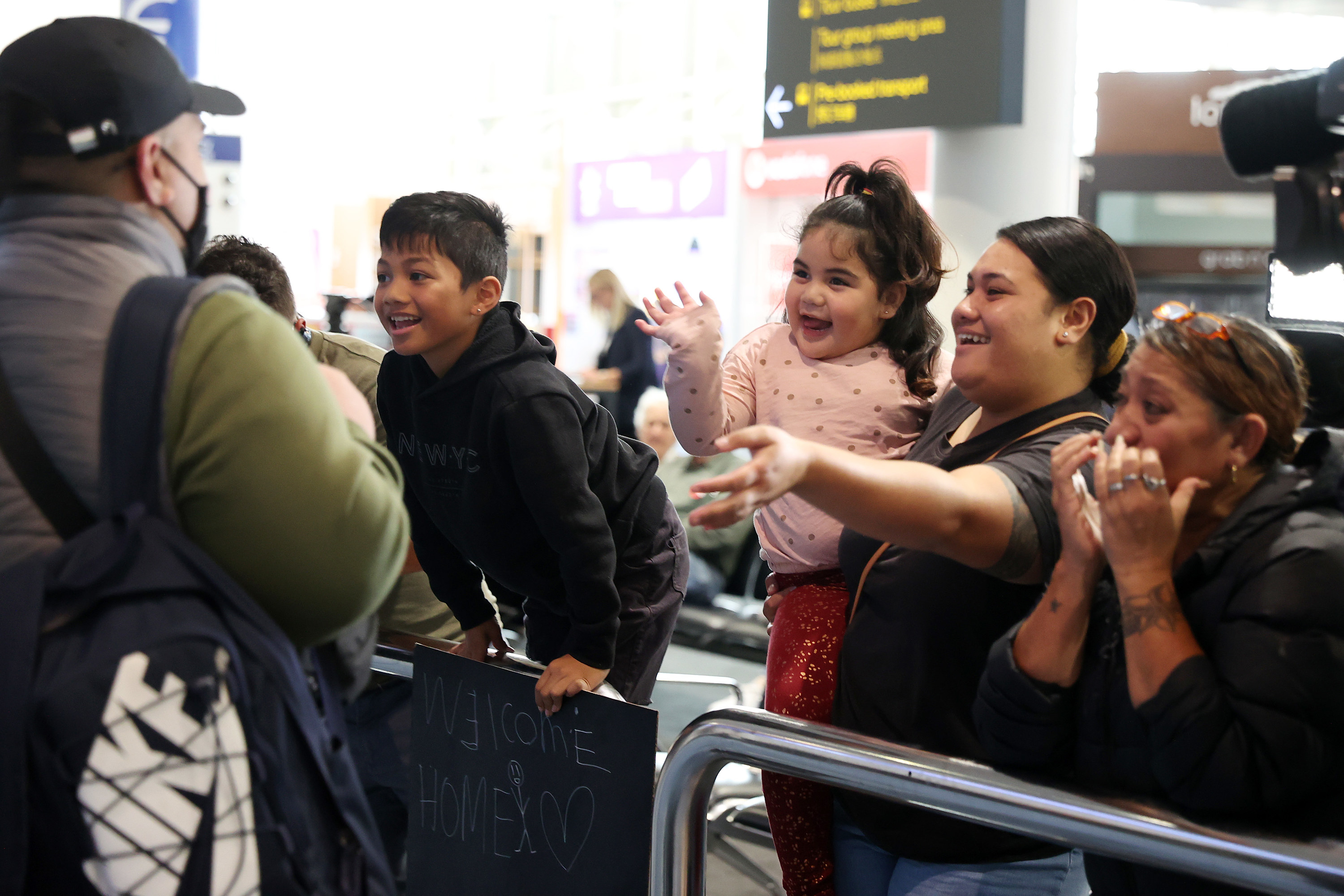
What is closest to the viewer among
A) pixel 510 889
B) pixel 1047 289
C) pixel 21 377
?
pixel 21 377

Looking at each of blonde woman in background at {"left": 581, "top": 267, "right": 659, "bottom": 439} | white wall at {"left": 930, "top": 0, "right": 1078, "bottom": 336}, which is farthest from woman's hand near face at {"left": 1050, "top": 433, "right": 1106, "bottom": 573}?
blonde woman in background at {"left": 581, "top": 267, "right": 659, "bottom": 439}

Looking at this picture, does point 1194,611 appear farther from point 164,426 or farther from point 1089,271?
point 164,426

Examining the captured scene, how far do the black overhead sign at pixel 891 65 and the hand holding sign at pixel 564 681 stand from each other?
2.89 m

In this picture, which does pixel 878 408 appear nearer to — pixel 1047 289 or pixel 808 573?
pixel 808 573

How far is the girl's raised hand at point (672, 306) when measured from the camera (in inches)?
76.5

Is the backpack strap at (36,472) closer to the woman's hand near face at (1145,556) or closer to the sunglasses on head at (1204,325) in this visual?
the woman's hand near face at (1145,556)

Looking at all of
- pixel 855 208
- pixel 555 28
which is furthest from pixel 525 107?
pixel 855 208

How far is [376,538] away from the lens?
1.18 meters

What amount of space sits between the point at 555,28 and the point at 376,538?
1694 centimetres

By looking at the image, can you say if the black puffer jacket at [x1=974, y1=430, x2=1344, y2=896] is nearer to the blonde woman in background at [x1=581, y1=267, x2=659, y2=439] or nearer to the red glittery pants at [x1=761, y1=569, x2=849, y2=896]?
the red glittery pants at [x1=761, y1=569, x2=849, y2=896]

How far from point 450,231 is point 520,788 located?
98cm

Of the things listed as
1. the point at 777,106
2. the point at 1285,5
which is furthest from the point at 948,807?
the point at 1285,5

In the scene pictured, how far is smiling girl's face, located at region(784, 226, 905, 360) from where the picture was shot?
201 cm

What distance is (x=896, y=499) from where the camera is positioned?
4.19 ft
